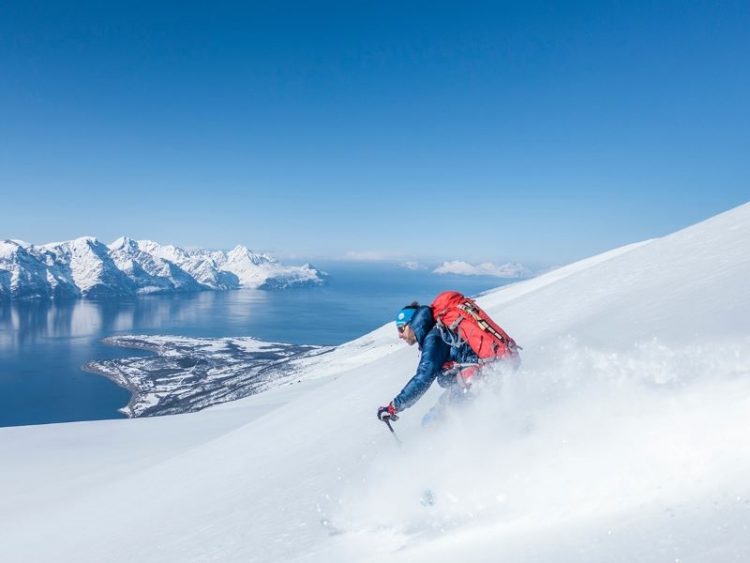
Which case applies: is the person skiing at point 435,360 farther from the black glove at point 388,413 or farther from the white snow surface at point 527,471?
the white snow surface at point 527,471

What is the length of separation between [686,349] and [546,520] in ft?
7.86

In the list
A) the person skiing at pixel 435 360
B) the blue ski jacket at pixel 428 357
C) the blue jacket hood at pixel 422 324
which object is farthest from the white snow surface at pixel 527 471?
the blue jacket hood at pixel 422 324

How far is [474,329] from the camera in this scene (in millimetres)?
5004

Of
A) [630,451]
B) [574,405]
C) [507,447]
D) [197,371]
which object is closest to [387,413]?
[507,447]

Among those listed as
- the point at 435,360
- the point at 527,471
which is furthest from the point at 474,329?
the point at 527,471

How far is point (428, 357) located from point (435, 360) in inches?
3.7

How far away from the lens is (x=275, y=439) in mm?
9016

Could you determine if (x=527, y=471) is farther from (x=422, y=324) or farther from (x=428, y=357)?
(x=422, y=324)

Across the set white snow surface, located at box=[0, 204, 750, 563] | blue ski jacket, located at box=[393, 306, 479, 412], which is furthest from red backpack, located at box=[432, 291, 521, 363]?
white snow surface, located at box=[0, 204, 750, 563]

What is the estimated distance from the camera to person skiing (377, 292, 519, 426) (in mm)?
5016

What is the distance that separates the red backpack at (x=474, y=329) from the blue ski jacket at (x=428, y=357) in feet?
0.42

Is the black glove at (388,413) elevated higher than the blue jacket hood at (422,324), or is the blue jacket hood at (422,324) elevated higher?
the blue jacket hood at (422,324)

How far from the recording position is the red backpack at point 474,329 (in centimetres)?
496

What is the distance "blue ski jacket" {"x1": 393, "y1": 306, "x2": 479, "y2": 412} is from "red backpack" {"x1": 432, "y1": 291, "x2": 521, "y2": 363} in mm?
127
